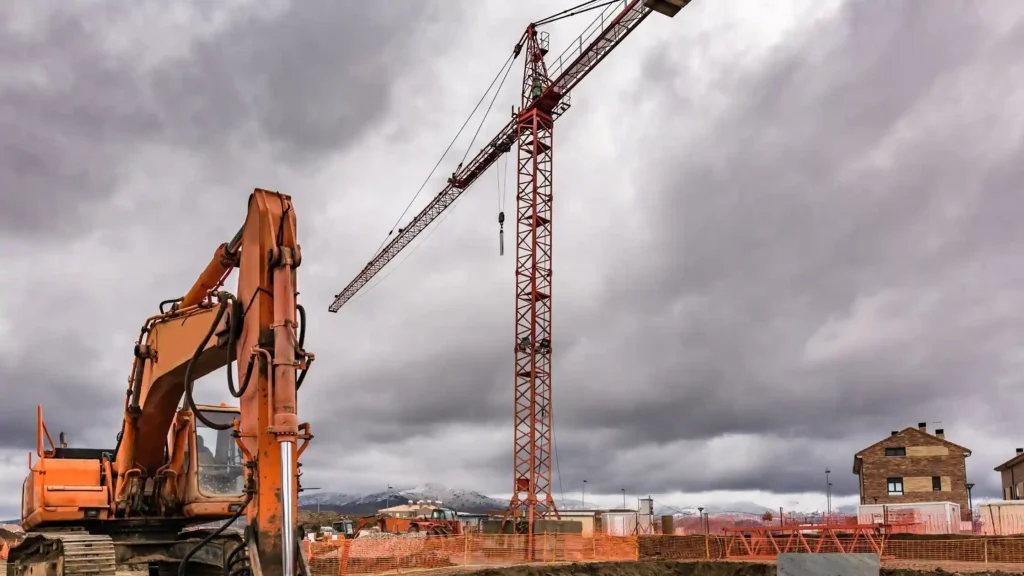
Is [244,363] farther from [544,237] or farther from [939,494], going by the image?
[939,494]

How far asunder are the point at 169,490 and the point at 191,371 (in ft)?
14.9

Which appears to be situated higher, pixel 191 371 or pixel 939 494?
pixel 191 371

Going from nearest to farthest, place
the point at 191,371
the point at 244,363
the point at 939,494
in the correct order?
the point at 244,363 → the point at 191,371 → the point at 939,494

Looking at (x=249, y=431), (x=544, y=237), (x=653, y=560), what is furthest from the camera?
(x=544, y=237)

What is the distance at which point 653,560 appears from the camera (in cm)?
3709

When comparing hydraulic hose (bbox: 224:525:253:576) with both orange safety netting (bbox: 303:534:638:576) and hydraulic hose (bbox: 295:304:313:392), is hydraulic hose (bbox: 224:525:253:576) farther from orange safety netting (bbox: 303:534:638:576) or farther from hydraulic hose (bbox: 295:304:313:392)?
orange safety netting (bbox: 303:534:638:576)

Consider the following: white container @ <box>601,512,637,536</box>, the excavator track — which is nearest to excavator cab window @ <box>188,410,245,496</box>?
the excavator track

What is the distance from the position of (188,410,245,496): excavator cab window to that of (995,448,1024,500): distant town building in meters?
59.4

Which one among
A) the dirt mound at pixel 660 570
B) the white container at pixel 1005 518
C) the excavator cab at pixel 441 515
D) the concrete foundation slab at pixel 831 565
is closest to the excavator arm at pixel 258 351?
the concrete foundation slab at pixel 831 565

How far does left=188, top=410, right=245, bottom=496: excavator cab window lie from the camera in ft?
51.6

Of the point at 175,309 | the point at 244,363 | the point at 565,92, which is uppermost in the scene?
the point at 565,92

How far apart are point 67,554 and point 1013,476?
66.2 metres

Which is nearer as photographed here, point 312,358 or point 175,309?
point 312,358

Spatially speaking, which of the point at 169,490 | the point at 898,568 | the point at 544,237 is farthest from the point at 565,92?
the point at 169,490
